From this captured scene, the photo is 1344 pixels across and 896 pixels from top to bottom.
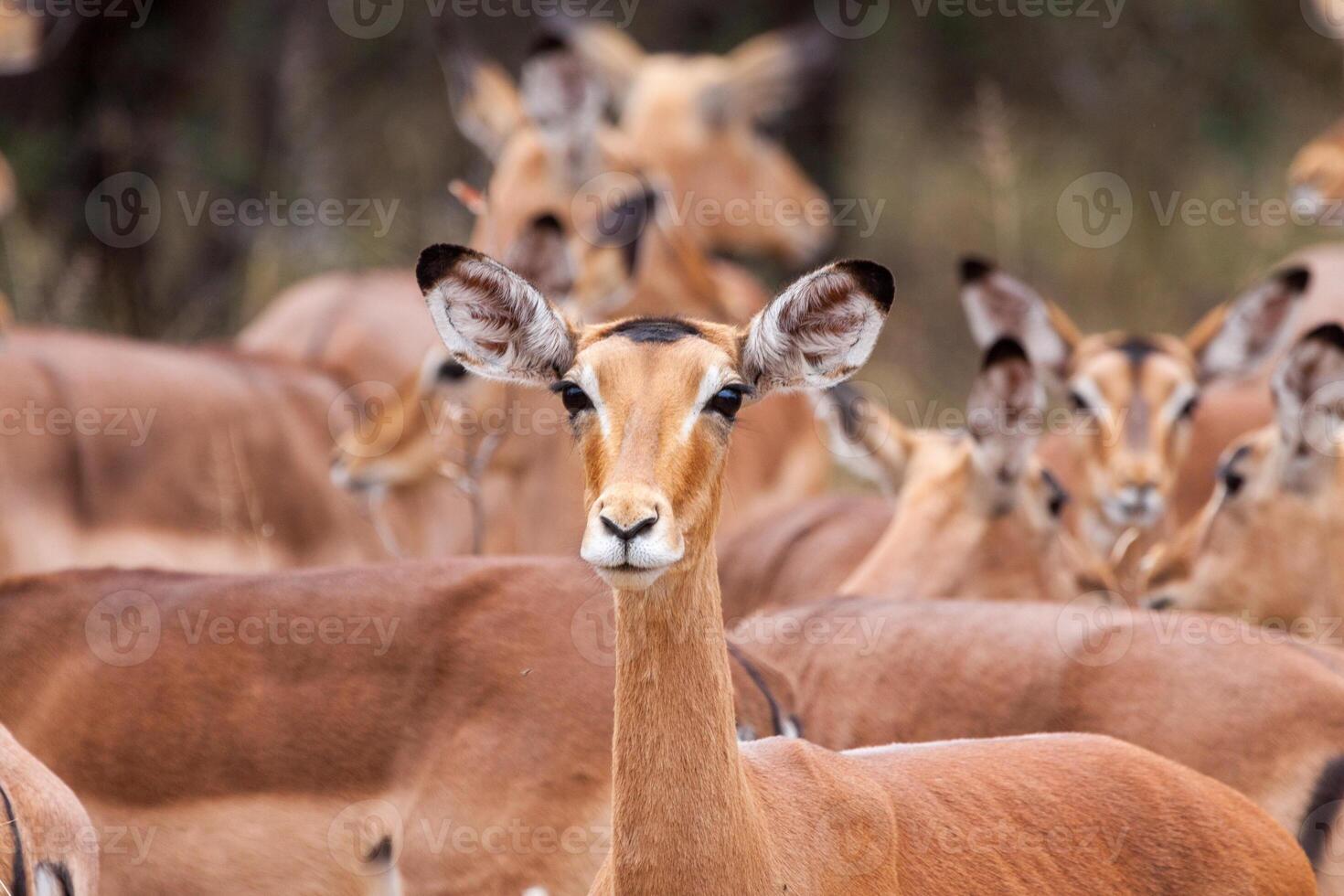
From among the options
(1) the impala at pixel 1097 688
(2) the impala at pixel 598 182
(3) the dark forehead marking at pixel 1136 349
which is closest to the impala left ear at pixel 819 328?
(1) the impala at pixel 1097 688

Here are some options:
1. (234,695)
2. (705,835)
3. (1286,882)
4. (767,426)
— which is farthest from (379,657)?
(767,426)

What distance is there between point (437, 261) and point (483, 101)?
627 centimetres

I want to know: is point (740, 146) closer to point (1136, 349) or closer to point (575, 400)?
point (1136, 349)

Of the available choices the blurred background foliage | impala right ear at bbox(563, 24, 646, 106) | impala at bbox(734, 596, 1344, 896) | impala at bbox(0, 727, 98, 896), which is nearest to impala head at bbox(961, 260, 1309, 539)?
impala at bbox(734, 596, 1344, 896)

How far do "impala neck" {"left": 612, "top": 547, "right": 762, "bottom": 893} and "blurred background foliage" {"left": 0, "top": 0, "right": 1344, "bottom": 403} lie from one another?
5.45 m

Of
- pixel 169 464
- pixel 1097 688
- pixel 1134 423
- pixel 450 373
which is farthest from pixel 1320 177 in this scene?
pixel 169 464

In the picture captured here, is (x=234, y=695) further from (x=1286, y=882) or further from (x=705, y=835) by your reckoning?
(x=1286, y=882)

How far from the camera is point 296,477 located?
7.66 m

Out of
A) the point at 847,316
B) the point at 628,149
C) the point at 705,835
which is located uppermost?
the point at 628,149

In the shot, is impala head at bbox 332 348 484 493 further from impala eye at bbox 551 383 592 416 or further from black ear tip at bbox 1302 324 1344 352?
impala eye at bbox 551 383 592 416

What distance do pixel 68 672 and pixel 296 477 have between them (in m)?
2.98

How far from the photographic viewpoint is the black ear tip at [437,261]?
3.65 m

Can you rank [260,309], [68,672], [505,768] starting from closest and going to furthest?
[505,768], [68,672], [260,309]

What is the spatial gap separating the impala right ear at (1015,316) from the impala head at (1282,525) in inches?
41.9
